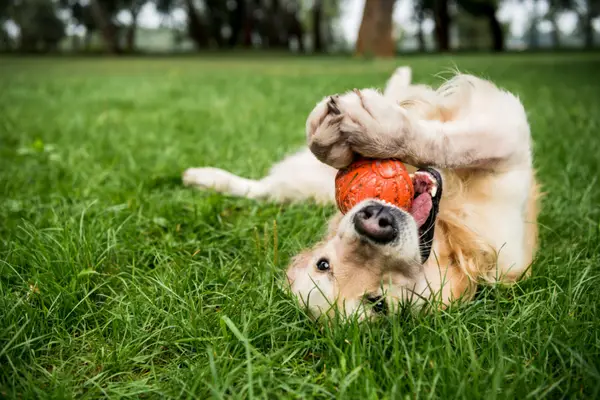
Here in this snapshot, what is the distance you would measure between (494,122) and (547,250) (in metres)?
0.75

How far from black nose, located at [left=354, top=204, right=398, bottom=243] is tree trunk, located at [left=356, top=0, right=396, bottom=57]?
16.9 metres

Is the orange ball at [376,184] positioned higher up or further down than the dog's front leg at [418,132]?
further down

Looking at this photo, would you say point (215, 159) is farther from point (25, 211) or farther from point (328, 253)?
point (328, 253)

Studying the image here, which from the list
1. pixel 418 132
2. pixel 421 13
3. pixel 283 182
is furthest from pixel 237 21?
pixel 418 132

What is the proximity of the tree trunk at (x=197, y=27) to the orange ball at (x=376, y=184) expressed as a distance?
40.5 meters

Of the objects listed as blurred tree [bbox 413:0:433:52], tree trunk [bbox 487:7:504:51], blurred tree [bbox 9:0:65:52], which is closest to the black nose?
tree trunk [bbox 487:7:504:51]

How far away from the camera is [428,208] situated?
2.15m

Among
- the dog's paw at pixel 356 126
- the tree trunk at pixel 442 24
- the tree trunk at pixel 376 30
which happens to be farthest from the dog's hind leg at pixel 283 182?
the tree trunk at pixel 442 24

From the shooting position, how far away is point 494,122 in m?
2.30

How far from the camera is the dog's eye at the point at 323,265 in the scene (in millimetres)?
2088

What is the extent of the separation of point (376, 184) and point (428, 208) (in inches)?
11.9

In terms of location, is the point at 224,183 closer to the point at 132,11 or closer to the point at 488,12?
the point at 488,12

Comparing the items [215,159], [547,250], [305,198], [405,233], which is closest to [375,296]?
[405,233]

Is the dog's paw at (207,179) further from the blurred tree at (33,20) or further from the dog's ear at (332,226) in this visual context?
the blurred tree at (33,20)
